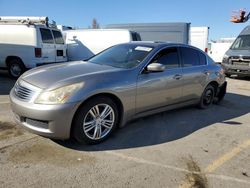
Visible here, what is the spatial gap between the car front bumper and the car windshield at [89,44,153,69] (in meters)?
1.48

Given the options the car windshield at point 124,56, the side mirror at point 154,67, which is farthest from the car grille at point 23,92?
the side mirror at point 154,67

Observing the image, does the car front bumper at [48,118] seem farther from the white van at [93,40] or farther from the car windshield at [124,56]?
the white van at [93,40]

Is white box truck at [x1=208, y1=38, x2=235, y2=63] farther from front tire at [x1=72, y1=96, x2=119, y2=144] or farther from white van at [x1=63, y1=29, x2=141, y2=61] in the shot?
front tire at [x1=72, y1=96, x2=119, y2=144]

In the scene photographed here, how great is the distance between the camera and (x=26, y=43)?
9.95m

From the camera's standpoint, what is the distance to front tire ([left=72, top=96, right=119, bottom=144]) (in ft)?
13.3

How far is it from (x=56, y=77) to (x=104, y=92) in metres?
0.75

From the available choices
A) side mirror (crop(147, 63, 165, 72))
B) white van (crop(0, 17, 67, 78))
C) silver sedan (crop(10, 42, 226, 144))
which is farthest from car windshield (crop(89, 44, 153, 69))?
white van (crop(0, 17, 67, 78))

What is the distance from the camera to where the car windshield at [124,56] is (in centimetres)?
500

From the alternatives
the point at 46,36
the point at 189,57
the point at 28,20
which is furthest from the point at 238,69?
the point at 28,20

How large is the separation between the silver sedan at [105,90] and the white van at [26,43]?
4.99 metres

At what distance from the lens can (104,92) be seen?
421cm

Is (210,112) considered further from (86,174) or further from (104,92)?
(86,174)

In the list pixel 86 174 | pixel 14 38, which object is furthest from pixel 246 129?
pixel 14 38

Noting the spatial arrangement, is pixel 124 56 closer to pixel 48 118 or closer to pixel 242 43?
pixel 48 118
